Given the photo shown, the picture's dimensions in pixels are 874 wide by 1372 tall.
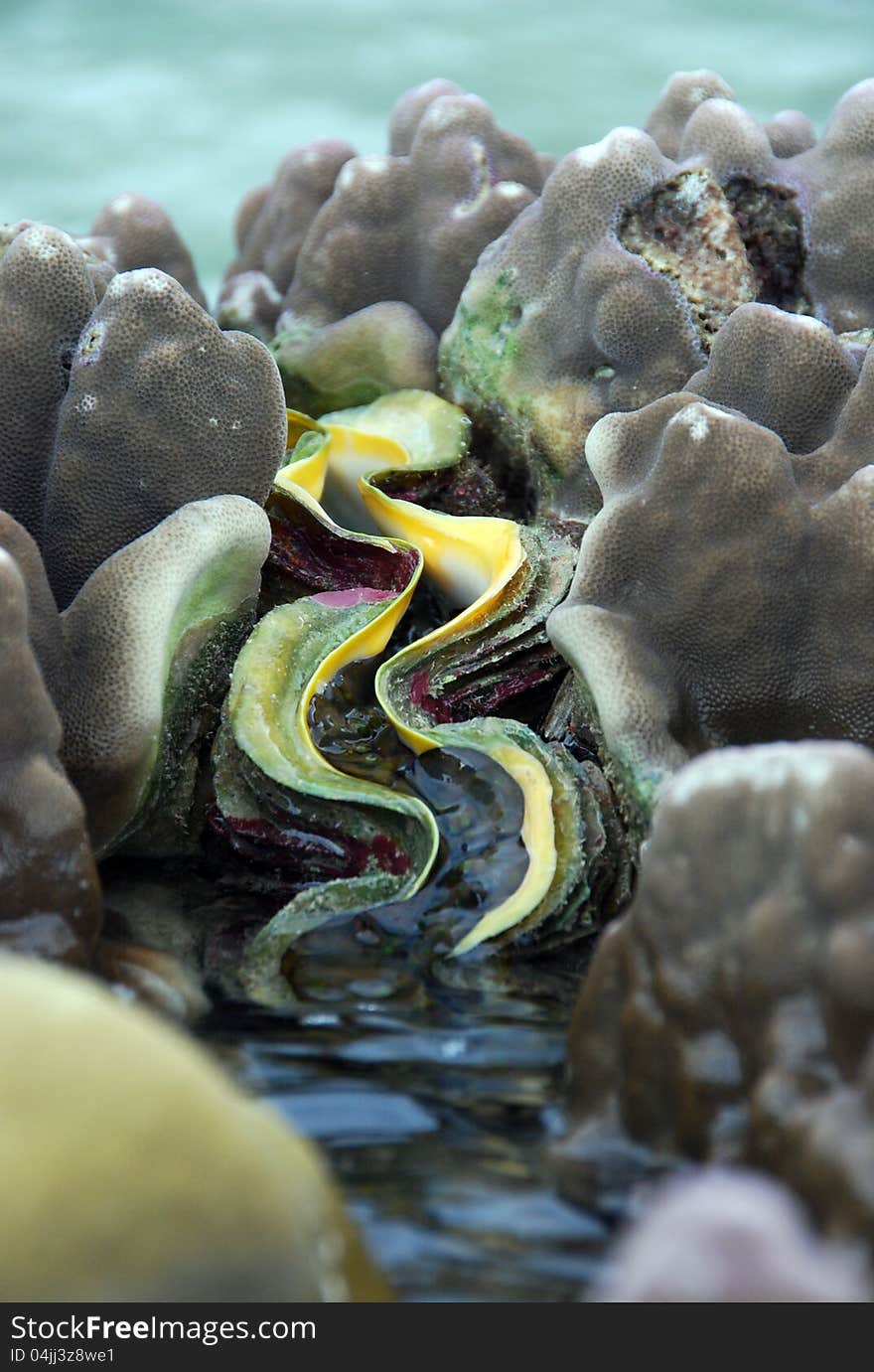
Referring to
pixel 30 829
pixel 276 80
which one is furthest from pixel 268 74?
pixel 30 829

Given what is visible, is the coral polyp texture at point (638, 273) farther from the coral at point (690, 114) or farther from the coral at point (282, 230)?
the coral at point (282, 230)

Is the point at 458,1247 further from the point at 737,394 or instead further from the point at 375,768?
the point at 737,394

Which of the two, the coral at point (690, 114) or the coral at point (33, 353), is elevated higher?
the coral at point (690, 114)

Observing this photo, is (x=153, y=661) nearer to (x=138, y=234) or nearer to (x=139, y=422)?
(x=139, y=422)

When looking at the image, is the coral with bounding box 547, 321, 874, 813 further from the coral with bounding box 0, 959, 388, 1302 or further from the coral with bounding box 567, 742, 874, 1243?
the coral with bounding box 0, 959, 388, 1302

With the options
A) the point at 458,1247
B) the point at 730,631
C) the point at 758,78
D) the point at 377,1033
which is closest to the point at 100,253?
the point at 730,631

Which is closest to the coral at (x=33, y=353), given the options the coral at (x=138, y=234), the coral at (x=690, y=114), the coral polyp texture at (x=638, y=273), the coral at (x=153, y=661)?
the coral at (x=153, y=661)
